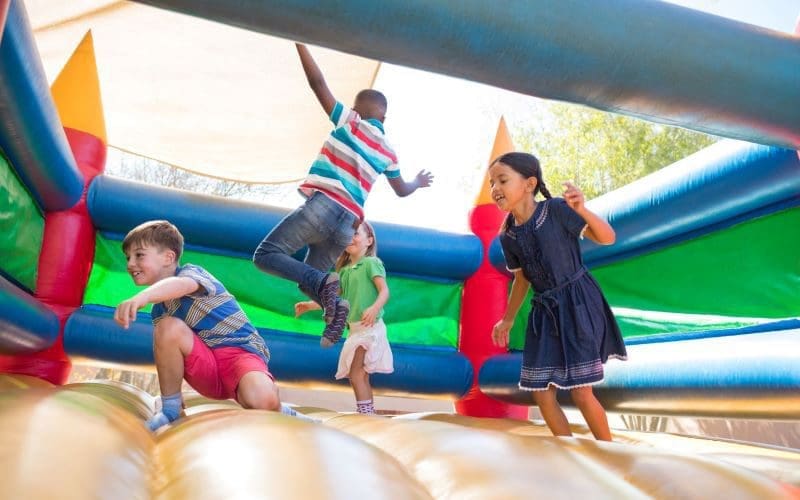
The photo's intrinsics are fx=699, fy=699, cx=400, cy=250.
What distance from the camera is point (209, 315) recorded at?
1738mm

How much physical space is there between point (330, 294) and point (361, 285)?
2.16ft

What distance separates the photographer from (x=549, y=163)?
9.26 metres

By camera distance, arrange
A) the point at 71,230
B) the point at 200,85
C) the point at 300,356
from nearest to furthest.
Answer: the point at 71,230
the point at 300,356
the point at 200,85

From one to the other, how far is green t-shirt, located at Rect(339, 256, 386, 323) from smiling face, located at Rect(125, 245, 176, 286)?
3.60 feet

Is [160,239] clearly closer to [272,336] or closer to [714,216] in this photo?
[272,336]

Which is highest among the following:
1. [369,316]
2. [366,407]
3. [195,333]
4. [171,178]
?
[171,178]

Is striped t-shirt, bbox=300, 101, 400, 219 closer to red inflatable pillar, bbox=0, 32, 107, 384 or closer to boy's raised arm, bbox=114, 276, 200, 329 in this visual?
boy's raised arm, bbox=114, 276, 200, 329

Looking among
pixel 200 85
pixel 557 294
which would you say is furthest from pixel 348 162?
pixel 200 85

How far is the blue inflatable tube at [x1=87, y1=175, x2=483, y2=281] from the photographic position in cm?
288

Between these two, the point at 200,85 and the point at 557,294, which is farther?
the point at 200,85

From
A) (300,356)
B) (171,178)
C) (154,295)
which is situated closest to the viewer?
(154,295)

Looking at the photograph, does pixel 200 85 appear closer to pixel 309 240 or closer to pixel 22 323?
pixel 309 240

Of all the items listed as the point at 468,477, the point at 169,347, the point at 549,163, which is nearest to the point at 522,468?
the point at 468,477

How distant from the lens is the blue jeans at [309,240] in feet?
7.21
